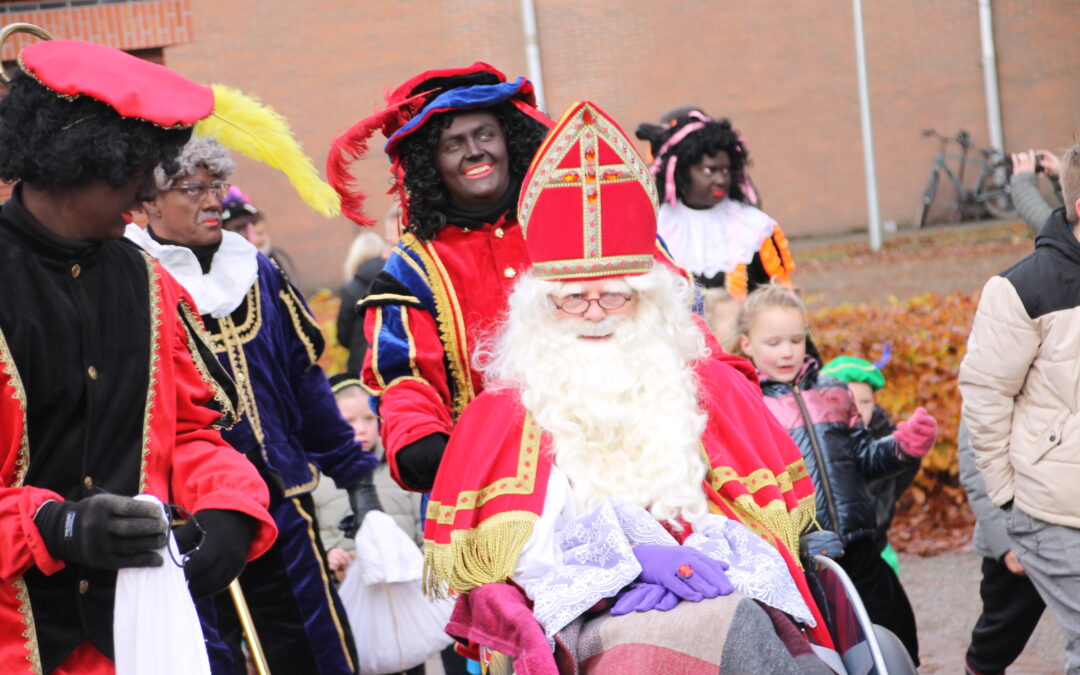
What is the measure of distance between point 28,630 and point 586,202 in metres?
1.70

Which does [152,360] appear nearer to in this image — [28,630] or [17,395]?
[17,395]

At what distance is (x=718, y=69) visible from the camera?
62.9ft

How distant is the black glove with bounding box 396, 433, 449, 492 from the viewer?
3631mm

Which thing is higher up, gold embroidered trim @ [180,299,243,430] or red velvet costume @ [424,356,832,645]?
gold embroidered trim @ [180,299,243,430]

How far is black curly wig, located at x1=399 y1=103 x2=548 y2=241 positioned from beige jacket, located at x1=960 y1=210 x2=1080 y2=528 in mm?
1567

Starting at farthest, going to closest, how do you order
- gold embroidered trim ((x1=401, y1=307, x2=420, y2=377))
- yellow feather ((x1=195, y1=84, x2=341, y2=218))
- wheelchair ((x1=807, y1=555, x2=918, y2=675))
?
1. gold embroidered trim ((x1=401, y1=307, x2=420, y2=377))
2. yellow feather ((x1=195, y1=84, x2=341, y2=218))
3. wheelchair ((x1=807, y1=555, x2=918, y2=675))

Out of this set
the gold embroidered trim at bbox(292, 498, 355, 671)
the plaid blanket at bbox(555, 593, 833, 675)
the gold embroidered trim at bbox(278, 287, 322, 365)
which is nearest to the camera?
the plaid blanket at bbox(555, 593, 833, 675)

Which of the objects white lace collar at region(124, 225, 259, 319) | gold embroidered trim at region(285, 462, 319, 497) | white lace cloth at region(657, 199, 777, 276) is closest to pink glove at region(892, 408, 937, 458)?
white lace cloth at region(657, 199, 777, 276)

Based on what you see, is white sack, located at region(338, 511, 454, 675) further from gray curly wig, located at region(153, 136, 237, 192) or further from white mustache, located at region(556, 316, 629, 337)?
white mustache, located at region(556, 316, 629, 337)

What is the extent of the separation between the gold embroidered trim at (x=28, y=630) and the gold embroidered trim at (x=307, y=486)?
73.4 inches

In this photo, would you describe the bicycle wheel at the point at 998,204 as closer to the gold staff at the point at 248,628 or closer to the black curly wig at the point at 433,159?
the black curly wig at the point at 433,159

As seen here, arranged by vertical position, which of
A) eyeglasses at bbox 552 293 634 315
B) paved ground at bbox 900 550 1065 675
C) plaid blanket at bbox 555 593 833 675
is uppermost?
eyeglasses at bbox 552 293 634 315

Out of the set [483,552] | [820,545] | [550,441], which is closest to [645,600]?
[483,552]

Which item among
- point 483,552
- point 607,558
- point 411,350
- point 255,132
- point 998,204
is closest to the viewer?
point 607,558
